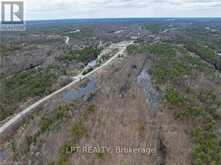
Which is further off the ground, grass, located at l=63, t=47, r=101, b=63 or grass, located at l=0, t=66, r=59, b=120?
grass, located at l=63, t=47, r=101, b=63

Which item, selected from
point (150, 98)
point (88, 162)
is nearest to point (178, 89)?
point (150, 98)

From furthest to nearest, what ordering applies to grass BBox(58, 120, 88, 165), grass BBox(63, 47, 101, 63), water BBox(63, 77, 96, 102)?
1. grass BBox(63, 47, 101, 63)
2. water BBox(63, 77, 96, 102)
3. grass BBox(58, 120, 88, 165)

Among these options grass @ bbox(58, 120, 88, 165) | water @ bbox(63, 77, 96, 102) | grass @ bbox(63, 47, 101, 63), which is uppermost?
grass @ bbox(63, 47, 101, 63)

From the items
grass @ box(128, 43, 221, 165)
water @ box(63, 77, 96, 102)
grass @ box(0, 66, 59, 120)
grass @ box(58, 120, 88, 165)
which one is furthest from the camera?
water @ box(63, 77, 96, 102)

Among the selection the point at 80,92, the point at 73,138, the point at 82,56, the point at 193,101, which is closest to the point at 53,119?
the point at 73,138

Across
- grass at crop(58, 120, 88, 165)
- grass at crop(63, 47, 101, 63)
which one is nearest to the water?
grass at crop(58, 120, 88, 165)

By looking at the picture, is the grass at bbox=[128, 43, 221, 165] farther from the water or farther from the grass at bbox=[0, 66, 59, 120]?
the grass at bbox=[0, 66, 59, 120]

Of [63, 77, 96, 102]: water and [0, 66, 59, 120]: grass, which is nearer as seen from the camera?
[0, 66, 59, 120]: grass

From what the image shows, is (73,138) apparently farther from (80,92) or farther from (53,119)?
(80,92)

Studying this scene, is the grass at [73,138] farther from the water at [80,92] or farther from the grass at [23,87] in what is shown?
the grass at [23,87]
